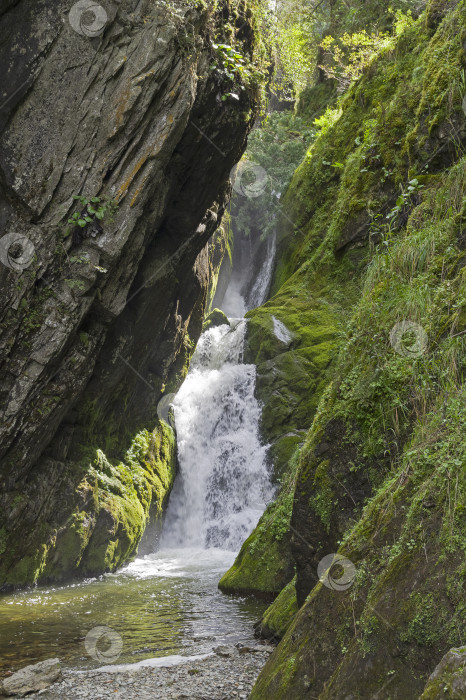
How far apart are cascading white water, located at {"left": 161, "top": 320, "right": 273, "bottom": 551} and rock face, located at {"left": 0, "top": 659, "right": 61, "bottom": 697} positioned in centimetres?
700

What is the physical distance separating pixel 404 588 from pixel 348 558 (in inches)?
23.1

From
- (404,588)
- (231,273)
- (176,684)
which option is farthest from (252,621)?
(231,273)

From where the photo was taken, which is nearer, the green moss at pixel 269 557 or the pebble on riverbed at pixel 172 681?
the pebble on riverbed at pixel 172 681

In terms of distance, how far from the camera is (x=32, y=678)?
4.62m

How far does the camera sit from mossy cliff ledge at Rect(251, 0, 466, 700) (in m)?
2.64

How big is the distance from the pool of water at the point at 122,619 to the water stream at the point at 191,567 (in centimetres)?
→ 1

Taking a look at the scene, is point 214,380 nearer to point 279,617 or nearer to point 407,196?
point 407,196

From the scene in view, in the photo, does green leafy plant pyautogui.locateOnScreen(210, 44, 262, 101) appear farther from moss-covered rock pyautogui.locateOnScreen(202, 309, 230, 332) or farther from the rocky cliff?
moss-covered rock pyautogui.locateOnScreen(202, 309, 230, 332)

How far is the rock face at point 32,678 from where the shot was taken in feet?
14.6

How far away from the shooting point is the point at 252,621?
6.61 m

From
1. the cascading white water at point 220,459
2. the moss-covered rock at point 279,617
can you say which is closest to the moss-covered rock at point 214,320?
the cascading white water at point 220,459

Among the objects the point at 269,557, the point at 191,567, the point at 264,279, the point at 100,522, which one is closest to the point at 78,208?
the point at 100,522

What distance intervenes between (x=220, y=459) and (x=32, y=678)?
8.65m

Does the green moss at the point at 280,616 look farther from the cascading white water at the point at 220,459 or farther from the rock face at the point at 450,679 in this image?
the cascading white water at the point at 220,459
